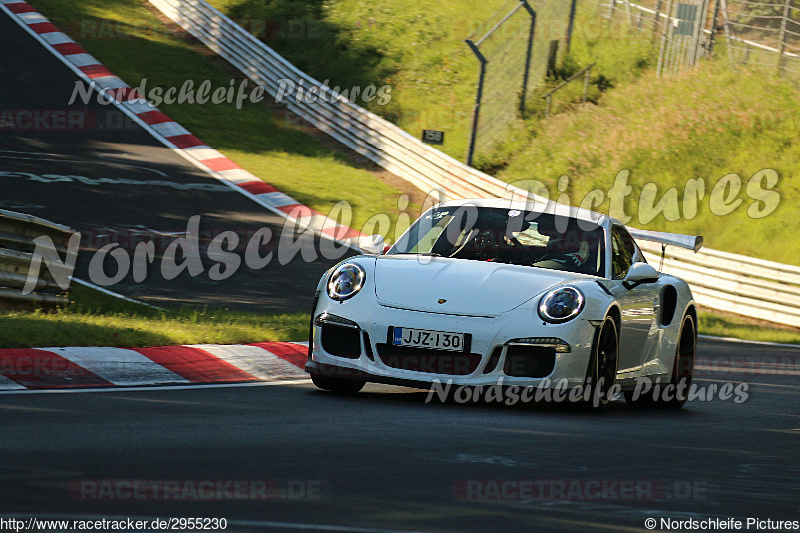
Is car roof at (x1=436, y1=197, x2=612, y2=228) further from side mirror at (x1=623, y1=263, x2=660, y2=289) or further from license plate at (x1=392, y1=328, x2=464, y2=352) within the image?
license plate at (x1=392, y1=328, x2=464, y2=352)

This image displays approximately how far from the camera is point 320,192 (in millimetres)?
21953

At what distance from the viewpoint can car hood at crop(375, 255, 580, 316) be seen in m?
7.68

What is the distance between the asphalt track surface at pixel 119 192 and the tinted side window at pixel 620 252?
15.1 feet

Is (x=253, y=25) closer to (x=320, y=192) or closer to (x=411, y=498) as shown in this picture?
(x=320, y=192)

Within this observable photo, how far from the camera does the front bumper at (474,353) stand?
7.59 meters

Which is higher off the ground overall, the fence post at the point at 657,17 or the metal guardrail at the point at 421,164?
the fence post at the point at 657,17

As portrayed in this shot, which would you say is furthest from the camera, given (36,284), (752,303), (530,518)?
(752,303)

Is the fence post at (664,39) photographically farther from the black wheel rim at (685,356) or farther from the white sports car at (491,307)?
the white sports car at (491,307)

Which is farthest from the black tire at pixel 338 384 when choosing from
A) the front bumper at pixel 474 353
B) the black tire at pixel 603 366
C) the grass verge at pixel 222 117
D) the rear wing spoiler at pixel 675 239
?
the grass verge at pixel 222 117

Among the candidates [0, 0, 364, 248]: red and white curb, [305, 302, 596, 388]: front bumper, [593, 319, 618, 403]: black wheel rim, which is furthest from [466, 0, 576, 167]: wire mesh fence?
[305, 302, 596, 388]: front bumper

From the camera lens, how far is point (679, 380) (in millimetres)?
9477

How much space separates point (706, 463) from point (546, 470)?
1107 millimetres

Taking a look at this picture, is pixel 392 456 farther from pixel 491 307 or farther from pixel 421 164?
pixel 421 164

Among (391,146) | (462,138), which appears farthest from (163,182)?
(462,138)
